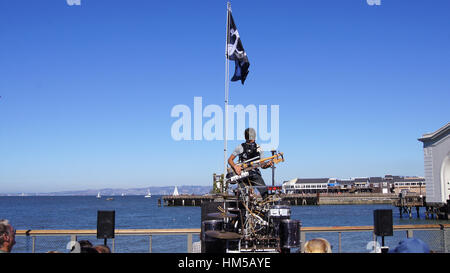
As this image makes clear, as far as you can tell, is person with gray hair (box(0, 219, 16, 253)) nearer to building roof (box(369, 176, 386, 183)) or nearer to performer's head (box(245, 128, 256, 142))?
performer's head (box(245, 128, 256, 142))

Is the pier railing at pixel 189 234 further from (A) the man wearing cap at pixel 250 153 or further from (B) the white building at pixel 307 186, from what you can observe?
(B) the white building at pixel 307 186

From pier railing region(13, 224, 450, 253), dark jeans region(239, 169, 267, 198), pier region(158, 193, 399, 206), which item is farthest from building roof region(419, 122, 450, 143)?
pier region(158, 193, 399, 206)

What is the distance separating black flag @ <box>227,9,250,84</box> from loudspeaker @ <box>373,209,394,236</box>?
290 inches

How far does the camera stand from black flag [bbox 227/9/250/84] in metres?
12.7

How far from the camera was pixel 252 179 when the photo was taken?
22.6ft

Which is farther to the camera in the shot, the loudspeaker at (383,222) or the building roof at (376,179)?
the building roof at (376,179)

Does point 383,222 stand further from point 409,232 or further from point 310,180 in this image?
point 310,180

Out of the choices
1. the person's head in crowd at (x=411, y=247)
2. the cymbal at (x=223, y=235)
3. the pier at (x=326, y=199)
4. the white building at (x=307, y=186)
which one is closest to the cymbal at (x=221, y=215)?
the cymbal at (x=223, y=235)

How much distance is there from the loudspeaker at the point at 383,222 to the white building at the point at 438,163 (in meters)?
44.3

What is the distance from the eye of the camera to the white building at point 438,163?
45.7 meters

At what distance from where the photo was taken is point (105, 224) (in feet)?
23.1
